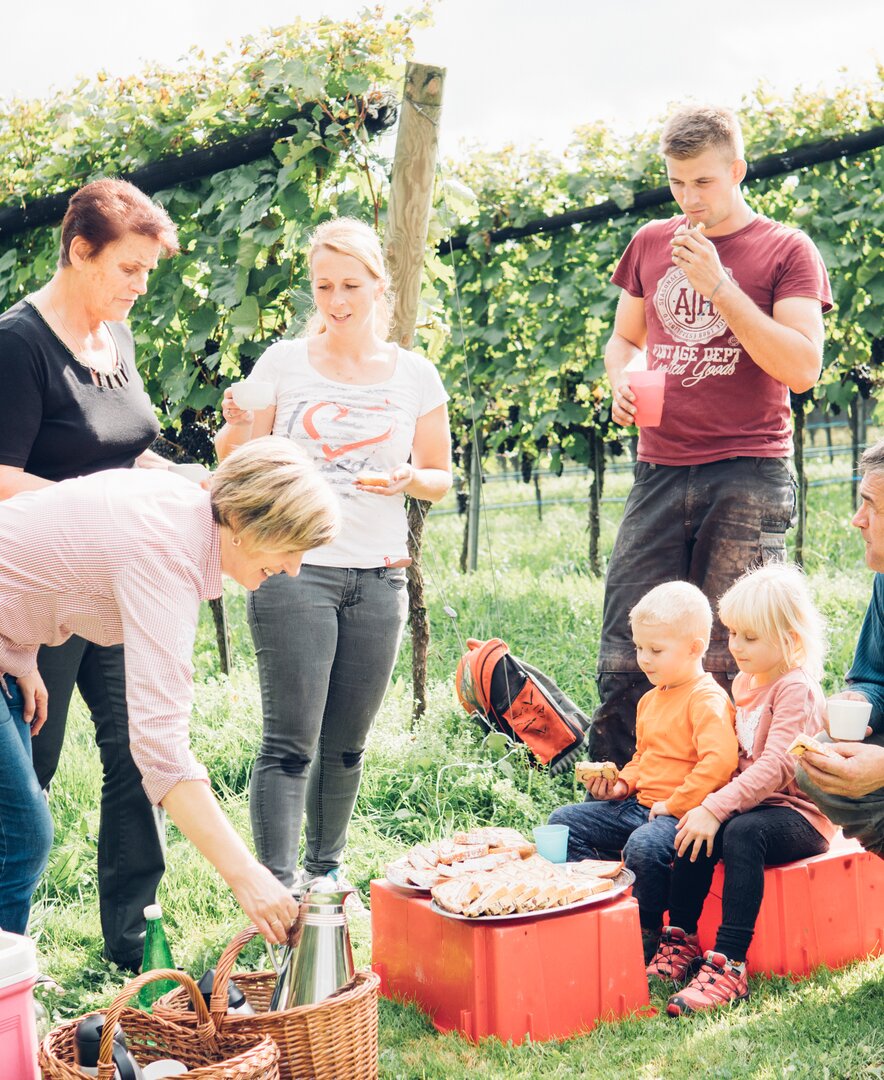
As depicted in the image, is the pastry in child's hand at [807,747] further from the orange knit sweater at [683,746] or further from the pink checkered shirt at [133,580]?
the pink checkered shirt at [133,580]

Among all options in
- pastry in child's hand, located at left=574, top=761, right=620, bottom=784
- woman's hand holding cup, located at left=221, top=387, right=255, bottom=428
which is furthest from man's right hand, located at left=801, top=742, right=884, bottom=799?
woman's hand holding cup, located at left=221, top=387, right=255, bottom=428

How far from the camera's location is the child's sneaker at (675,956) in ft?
9.58

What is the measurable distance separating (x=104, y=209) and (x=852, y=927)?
8.30ft

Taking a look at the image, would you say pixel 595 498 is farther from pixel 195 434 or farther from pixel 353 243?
pixel 353 243

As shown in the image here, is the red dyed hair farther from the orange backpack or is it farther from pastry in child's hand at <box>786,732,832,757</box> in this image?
the orange backpack

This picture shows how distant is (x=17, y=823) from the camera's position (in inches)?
93.9

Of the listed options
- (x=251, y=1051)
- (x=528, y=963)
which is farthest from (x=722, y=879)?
(x=251, y=1051)

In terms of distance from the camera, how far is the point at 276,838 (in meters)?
2.99

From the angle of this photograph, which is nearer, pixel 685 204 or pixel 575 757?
pixel 685 204

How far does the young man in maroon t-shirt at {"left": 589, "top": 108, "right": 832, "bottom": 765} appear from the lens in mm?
3217

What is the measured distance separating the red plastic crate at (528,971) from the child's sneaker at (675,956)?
0.56 feet

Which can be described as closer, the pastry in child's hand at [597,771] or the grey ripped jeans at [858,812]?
the grey ripped jeans at [858,812]

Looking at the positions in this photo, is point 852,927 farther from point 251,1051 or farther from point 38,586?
point 38,586

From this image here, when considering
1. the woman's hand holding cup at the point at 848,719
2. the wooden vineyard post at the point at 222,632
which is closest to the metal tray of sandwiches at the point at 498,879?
the woman's hand holding cup at the point at 848,719
